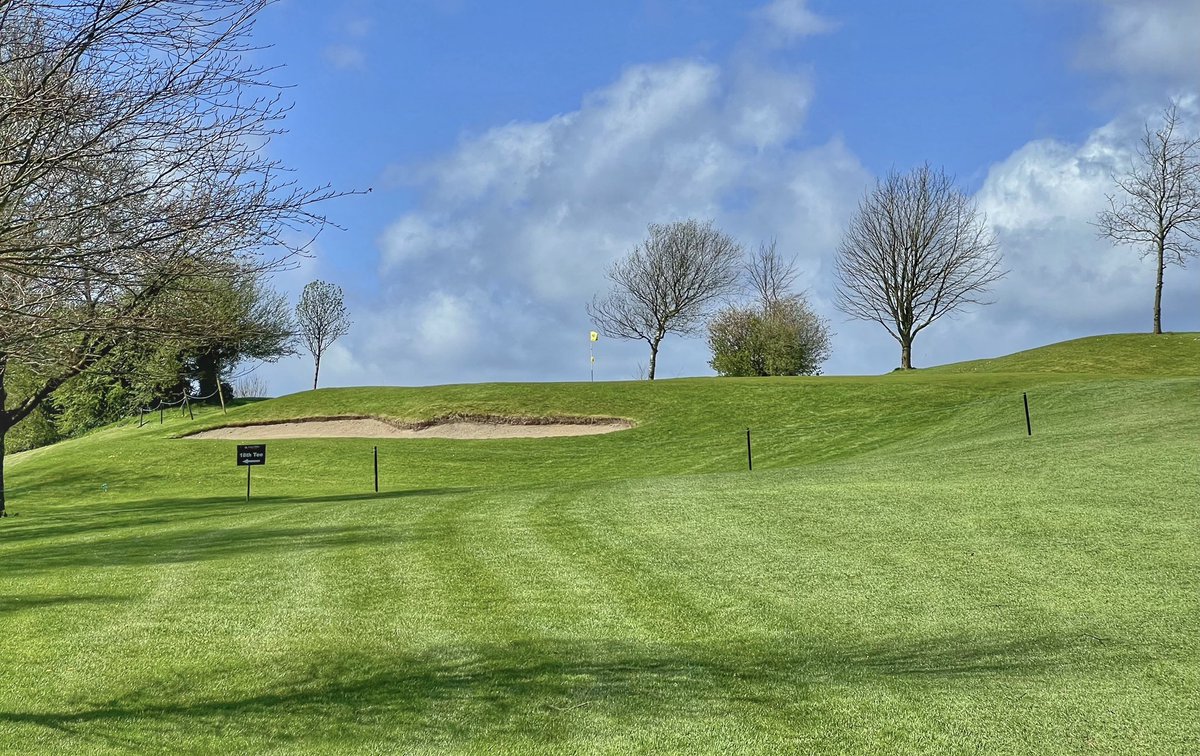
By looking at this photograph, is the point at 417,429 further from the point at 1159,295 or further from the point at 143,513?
the point at 1159,295

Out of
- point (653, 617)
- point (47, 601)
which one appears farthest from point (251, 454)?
point (653, 617)

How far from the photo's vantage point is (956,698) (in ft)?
20.9

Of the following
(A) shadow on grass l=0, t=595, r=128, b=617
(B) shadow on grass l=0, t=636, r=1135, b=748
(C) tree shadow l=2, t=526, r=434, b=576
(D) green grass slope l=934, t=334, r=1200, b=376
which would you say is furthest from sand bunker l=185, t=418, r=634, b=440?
(B) shadow on grass l=0, t=636, r=1135, b=748

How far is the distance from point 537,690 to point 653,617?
1874 millimetres

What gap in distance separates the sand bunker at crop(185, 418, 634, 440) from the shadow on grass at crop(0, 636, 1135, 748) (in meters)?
27.3

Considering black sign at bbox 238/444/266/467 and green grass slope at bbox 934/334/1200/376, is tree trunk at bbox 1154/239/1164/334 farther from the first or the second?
black sign at bbox 238/444/266/467

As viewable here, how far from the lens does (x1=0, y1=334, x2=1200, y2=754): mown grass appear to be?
20.8 feet

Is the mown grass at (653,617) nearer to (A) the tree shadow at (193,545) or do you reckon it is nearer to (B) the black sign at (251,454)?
(A) the tree shadow at (193,545)

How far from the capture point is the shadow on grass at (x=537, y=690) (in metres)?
6.40

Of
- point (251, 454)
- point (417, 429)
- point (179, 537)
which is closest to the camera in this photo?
point (179, 537)

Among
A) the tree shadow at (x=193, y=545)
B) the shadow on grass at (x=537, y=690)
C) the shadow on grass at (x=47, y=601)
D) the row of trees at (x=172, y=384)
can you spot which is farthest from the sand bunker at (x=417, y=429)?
the shadow on grass at (x=537, y=690)

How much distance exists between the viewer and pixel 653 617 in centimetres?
855

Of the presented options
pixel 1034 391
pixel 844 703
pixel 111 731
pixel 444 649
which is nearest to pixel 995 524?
pixel 844 703

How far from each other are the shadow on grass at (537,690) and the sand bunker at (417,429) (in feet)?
89.6
